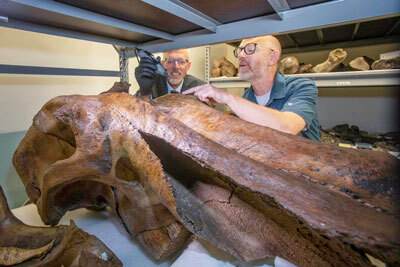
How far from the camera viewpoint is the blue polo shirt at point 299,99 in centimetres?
154

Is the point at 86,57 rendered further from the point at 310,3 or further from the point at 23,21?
the point at 310,3

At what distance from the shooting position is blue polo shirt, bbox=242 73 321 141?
1543 millimetres

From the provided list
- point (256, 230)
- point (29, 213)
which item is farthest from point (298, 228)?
point (29, 213)

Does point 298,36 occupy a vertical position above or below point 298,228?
above

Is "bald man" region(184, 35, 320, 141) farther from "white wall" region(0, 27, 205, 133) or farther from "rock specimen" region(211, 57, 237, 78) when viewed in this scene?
"white wall" region(0, 27, 205, 133)

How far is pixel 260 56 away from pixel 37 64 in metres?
1.80

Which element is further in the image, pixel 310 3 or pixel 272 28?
pixel 272 28

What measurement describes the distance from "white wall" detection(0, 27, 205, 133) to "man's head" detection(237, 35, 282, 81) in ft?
4.53

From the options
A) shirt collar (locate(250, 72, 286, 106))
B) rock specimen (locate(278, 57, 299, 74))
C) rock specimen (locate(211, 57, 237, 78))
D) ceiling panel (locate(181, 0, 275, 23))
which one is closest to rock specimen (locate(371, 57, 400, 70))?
rock specimen (locate(278, 57, 299, 74))

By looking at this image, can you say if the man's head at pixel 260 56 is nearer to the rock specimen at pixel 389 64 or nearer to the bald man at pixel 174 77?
the bald man at pixel 174 77

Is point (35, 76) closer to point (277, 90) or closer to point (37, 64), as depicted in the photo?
point (37, 64)

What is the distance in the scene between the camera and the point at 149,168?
2.18ft

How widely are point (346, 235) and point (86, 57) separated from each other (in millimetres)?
2406

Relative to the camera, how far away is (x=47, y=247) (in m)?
0.77
